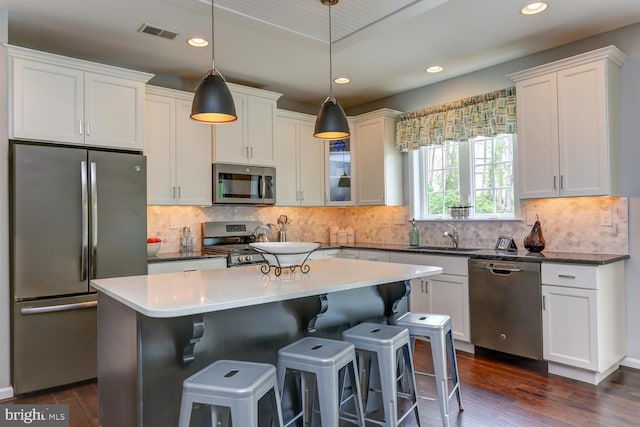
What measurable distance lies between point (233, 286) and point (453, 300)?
7.98ft

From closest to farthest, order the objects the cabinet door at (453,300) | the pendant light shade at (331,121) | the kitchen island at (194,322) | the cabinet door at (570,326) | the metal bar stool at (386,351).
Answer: the kitchen island at (194,322), the metal bar stool at (386,351), the pendant light shade at (331,121), the cabinet door at (570,326), the cabinet door at (453,300)

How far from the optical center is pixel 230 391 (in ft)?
5.13

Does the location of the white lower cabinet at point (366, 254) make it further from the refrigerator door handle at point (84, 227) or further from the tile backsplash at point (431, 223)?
the refrigerator door handle at point (84, 227)

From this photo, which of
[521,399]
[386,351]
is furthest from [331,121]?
[521,399]

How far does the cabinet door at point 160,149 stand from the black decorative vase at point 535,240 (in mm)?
3178

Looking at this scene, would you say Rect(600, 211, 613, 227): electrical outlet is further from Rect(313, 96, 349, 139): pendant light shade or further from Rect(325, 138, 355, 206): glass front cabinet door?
Rect(325, 138, 355, 206): glass front cabinet door

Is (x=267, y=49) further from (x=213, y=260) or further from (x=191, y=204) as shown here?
(x=213, y=260)

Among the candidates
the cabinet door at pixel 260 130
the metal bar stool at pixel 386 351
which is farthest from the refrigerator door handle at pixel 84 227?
the metal bar stool at pixel 386 351

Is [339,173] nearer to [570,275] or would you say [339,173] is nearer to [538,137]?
[538,137]

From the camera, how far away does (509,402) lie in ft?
9.01

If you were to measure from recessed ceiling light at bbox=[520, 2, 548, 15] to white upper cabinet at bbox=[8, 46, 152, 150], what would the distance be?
291 centimetres

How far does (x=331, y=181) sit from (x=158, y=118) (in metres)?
2.14

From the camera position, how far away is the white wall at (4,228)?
2.89m

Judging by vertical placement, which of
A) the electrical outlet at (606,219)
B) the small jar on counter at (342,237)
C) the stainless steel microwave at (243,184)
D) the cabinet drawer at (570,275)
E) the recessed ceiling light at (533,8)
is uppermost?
the recessed ceiling light at (533,8)
